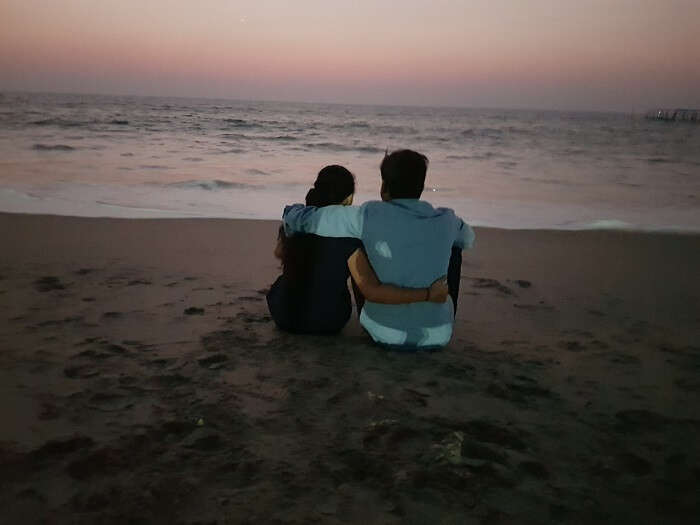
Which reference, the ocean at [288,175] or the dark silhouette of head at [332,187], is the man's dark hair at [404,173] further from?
the ocean at [288,175]

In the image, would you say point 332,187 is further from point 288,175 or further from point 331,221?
point 288,175

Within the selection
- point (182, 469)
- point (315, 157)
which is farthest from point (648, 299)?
point (315, 157)

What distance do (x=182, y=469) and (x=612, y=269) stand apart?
4.54m

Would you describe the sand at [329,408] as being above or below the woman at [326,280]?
below

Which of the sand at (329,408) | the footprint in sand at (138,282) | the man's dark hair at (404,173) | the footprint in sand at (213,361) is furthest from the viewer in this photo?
the footprint in sand at (138,282)

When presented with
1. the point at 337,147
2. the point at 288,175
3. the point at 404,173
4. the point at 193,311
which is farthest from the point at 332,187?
the point at 337,147

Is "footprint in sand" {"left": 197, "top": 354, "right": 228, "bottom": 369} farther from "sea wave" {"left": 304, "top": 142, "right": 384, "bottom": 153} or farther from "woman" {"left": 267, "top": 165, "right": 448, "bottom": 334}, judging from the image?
"sea wave" {"left": 304, "top": 142, "right": 384, "bottom": 153}

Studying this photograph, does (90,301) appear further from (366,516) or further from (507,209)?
(507,209)

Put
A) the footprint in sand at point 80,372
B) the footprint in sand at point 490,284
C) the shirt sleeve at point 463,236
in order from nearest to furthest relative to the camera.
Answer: the footprint in sand at point 80,372
the shirt sleeve at point 463,236
the footprint in sand at point 490,284

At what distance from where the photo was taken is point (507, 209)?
9.01 m

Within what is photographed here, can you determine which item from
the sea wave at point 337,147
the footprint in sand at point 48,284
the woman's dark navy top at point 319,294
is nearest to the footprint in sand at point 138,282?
the footprint in sand at point 48,284

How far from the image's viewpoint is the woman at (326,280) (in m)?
2.85

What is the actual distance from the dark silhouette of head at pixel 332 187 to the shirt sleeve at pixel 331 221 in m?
0.15

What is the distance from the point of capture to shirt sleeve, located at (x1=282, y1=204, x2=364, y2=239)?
9.23 feet
